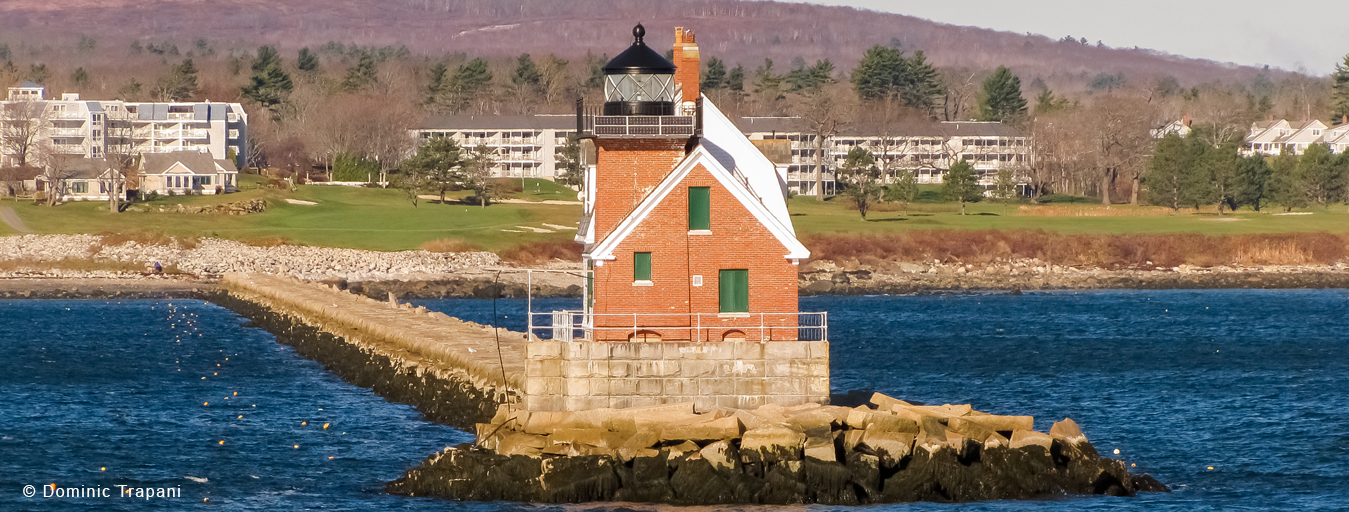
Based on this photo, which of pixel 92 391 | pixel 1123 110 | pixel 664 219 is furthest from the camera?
pixel 1123 110

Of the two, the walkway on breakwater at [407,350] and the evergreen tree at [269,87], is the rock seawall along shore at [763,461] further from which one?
the evergreen tree at [269,87]

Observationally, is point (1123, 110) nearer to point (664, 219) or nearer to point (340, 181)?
point (340, 181)

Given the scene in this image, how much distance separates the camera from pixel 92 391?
46.7 meters

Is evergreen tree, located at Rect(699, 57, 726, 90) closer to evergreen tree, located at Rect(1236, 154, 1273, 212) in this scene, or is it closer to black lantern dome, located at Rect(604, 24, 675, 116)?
evergreen tree, located at Rect(1236, 154, 1273, 212)

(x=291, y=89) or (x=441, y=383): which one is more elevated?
(x=291, y=89)

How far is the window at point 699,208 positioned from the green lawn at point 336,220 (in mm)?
79054

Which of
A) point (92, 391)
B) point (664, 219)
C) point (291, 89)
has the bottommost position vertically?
point (92, 391)

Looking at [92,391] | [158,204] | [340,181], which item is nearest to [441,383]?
[92,391]

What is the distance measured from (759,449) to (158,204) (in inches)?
4382

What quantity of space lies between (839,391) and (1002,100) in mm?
153376

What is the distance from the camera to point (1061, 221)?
12781cm

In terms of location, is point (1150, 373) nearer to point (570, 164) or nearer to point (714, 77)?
point (570, 164)

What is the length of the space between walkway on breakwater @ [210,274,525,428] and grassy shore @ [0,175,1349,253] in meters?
36.8

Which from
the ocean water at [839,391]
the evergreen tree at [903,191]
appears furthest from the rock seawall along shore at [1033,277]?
the evergreen tree at [903,191]
